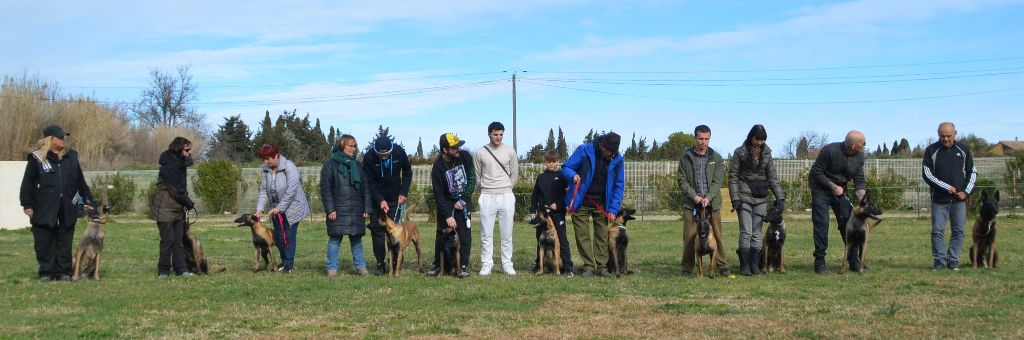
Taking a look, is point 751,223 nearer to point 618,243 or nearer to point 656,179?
point 618,243

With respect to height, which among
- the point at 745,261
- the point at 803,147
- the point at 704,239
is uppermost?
the point at 803,147

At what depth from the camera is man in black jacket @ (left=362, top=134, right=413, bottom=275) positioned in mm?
9984

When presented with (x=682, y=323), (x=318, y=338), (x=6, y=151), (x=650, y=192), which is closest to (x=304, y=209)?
(x=318, y=338)

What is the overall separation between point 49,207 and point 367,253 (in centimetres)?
488

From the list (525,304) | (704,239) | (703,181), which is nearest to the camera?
(525,304)

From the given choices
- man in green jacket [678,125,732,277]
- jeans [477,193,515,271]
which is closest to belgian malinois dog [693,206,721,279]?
man in green jacket [678,125,732,277]

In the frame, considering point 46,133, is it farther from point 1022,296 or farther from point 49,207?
point 1022,296

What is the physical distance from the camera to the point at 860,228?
9.92 metres

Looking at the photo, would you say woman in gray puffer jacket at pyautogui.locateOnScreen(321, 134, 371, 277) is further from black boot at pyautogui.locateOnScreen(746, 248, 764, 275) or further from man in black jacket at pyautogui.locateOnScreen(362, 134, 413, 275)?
black boot at pyautogui.locateOnScreen(746, 248, 764, 275)

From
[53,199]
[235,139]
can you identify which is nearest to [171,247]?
[53,199]

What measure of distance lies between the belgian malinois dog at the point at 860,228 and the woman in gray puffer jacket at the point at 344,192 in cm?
530

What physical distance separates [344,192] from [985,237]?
7.24 m

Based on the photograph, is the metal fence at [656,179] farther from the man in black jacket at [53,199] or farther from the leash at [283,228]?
the man in black jacket at [53,199]

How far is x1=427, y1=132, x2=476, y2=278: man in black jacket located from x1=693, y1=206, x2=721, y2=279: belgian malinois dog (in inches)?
95.8
